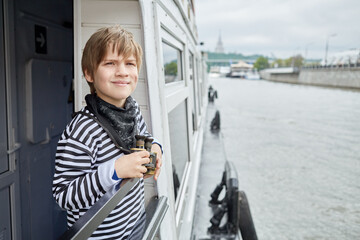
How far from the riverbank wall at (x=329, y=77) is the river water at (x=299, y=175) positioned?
2640cm

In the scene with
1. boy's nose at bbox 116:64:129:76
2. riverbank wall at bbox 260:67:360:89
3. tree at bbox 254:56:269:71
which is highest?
tree at bbox 254:56:269:71

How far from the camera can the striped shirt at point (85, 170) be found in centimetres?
112

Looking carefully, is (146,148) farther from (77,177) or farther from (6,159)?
(6,159)

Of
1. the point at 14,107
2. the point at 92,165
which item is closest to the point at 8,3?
the point at 14,107

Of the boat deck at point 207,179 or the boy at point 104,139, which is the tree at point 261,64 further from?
the boy at point 104,139

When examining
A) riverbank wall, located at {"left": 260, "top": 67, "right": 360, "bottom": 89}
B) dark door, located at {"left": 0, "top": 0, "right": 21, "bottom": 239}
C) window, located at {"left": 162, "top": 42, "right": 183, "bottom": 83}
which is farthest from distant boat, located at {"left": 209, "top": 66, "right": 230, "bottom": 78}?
dark door, located at {"left": 0, "top": 0, "right": 21, "bottom": 239}

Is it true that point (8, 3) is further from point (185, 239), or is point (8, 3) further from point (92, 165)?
point (185, 239)

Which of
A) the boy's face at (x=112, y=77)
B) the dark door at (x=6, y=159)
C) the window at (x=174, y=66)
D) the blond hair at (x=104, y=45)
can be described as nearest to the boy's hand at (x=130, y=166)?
the boy's face at (x=112, y=77)

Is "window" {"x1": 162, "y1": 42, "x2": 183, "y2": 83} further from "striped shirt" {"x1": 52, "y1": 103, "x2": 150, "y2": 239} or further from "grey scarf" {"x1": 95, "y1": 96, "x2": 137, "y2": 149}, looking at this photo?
"striped shirt" {"x1": 52, "y1": 103, "x2": 150, "y2": 239}

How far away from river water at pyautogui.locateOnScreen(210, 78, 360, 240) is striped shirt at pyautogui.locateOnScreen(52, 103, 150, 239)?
3968 mm

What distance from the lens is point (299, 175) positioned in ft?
24.8

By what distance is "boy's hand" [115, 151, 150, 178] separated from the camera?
1114 mm

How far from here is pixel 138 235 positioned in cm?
140

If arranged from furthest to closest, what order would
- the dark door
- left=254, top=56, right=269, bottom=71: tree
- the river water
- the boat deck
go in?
left=254, top=56, right=269, bottom=71: tree
the river water
the boat deck
the dark door
